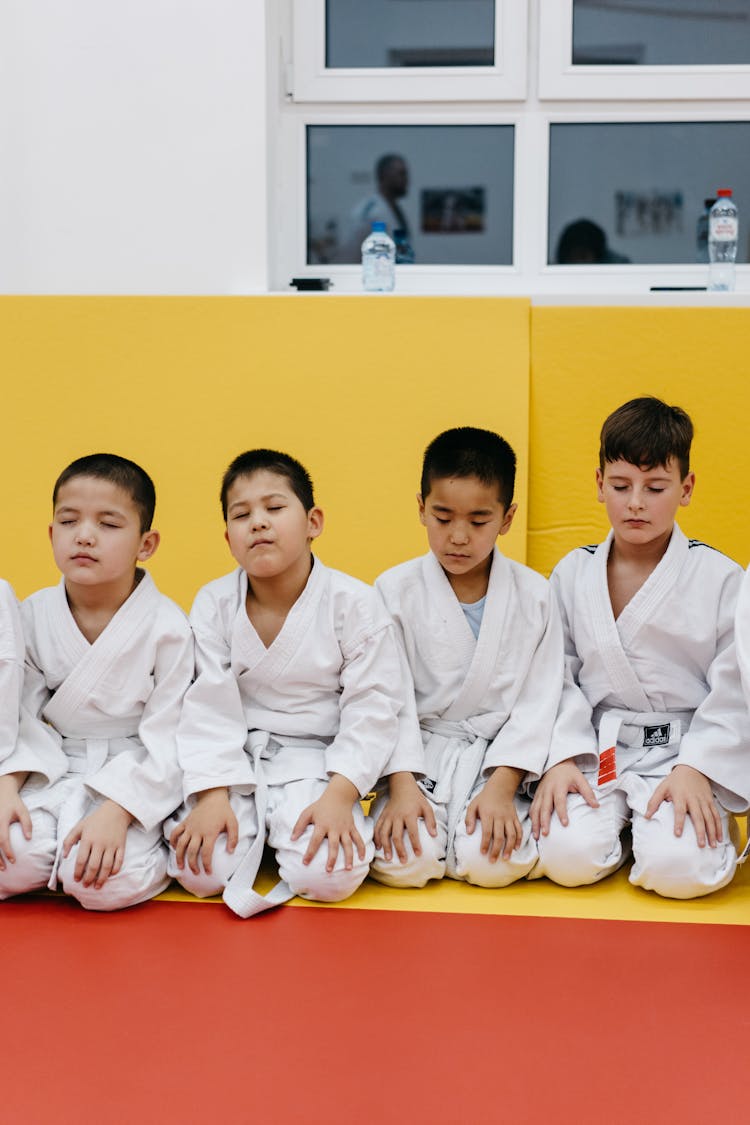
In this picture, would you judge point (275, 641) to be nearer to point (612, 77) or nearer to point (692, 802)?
point (692, 802)

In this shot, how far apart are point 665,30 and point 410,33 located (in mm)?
864

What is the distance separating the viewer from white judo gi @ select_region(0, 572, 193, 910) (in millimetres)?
2039

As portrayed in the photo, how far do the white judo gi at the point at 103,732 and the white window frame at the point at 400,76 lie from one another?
7.40 ft

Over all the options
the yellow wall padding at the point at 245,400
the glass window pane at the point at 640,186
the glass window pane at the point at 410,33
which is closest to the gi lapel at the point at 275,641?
the yellow wall padding at the point at 245,400

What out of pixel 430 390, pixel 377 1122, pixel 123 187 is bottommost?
pixel 377 1122

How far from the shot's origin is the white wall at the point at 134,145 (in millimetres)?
3539

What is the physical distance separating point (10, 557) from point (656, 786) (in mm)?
2125

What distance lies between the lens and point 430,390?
3326 millimetres

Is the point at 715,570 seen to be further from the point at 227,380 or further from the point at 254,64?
the point at 254,64

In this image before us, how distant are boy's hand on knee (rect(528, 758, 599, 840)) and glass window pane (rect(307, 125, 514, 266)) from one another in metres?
2.22

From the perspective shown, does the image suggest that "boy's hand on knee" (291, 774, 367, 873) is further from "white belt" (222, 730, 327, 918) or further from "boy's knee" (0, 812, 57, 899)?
"boy's knee" (0, 812, 57, 899)

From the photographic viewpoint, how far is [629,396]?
329 centimetres

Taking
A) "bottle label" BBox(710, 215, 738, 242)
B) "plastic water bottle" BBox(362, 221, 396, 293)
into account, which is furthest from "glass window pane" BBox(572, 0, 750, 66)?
"plastic water bottle" BBox(362, 221, 396, 293)

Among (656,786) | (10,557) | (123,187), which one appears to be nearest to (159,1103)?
(656,786)
